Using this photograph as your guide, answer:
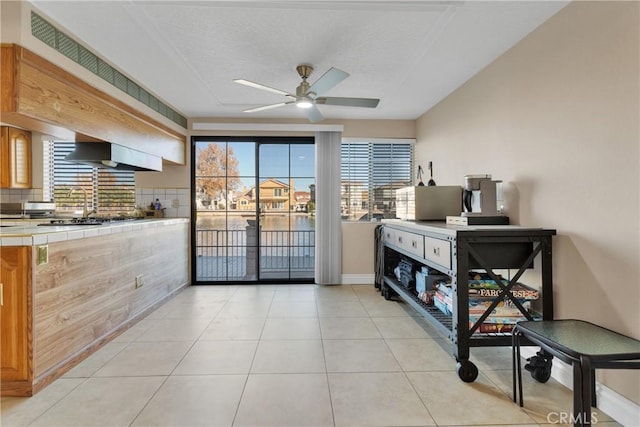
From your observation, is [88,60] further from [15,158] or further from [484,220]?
[484,220]

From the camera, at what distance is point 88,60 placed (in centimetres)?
240

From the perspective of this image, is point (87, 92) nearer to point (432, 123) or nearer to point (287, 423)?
point (287, 423)

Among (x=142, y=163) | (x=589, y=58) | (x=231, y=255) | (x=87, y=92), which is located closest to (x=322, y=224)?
(x=231, y=255)

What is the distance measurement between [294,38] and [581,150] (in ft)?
6.47

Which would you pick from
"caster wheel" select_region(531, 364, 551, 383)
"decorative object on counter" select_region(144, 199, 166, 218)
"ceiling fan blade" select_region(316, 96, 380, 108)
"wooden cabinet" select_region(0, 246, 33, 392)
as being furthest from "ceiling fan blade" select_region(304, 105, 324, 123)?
"caster wheel" select_region(531, 364, 551, 383)

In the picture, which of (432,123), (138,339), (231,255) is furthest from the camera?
(231,255)

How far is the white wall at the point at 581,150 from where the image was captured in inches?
61.5

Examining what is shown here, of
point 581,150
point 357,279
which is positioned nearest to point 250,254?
point 357,279

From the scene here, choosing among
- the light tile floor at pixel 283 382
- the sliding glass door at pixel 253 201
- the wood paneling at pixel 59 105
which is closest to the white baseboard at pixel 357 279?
the sliding glass door at pixel 253 201

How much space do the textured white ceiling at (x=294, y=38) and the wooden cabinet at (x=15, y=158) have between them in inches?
66.0

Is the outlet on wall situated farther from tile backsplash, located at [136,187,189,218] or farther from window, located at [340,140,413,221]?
window, located at [340,140,413,221]

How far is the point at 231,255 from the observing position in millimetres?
4703

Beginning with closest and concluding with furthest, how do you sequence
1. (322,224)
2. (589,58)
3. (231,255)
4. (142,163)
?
(589,58) → (142,163) → (322,224) → (231,255)

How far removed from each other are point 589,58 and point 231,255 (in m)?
4.35
